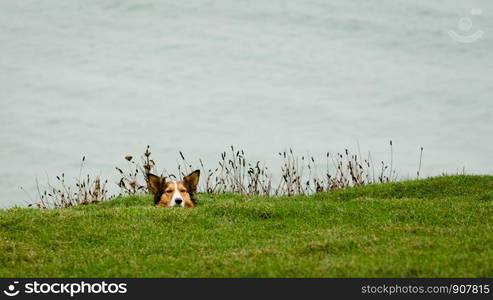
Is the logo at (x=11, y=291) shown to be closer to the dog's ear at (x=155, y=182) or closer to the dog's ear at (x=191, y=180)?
the dog's ear at (x=155, y=182)

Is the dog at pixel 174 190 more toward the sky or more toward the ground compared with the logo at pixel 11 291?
more toward the sky

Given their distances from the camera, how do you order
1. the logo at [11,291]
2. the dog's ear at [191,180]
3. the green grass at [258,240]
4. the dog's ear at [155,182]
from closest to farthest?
the logo at [11,291] → the green grass at [258,240] → the dog's ear at [155,182] → the dog's ear at [191,180]

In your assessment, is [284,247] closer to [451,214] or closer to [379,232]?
[379,232]

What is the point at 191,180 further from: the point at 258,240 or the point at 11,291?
the point at 11,291

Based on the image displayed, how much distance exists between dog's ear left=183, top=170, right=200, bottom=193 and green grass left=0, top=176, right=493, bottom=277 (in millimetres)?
1167

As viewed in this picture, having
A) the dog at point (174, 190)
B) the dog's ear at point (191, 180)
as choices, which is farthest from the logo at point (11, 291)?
the dog's ear at point (191, 180)

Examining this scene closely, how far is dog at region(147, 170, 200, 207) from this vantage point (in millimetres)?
18281

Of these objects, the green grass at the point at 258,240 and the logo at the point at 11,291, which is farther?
the green grass at the point at 258,240

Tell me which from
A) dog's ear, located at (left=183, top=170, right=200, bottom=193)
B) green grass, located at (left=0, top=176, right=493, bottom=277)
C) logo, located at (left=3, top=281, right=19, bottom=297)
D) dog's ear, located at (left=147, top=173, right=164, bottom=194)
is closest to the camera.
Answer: logo, located at (left=3, top=281, right=19, bottom=297)

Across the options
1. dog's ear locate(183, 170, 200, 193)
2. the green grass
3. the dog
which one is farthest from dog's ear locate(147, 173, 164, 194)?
the green grass

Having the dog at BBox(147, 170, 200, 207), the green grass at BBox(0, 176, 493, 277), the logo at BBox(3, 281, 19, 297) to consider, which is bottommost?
the logo at BBox(3, 281, 19, 297)

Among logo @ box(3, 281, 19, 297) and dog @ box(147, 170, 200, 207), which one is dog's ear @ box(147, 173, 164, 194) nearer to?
dog @ box(147, 170, 200, 207)

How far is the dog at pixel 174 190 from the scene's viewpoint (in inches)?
720

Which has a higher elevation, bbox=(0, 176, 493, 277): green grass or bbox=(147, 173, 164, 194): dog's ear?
bbox=(147, 173, 164, 194): dog's ear
